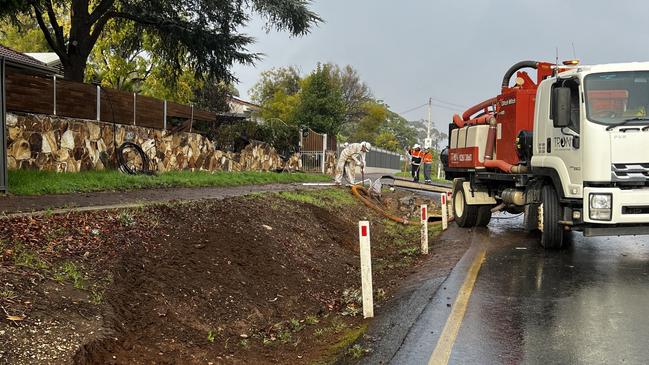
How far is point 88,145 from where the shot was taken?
15.0 metres

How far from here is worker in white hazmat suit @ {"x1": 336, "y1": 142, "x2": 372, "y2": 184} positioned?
60.9ft

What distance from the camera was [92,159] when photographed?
15.2 meters

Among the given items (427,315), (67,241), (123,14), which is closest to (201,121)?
(123,14)

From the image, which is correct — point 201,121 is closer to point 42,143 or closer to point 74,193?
point 42,143

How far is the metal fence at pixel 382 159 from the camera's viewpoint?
45050 millimetres

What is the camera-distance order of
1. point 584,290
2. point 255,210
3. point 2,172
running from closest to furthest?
point 584,290 < point 2,172 < point 255,210

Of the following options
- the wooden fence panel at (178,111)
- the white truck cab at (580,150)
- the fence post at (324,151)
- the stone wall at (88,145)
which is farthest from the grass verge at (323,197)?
the fence post at (324,151)

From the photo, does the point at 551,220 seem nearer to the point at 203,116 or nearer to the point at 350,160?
the point at 350,160

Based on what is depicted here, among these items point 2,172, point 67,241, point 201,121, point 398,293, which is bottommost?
point 398,293

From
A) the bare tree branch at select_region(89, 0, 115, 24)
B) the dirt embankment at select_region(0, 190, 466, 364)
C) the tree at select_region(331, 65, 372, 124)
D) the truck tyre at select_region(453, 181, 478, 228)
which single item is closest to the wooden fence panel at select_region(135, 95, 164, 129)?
the bare tree branch at select_region(89, 0, 115, 24)

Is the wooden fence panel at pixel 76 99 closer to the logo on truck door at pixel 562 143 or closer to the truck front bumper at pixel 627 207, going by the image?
the logo on truck door at pixel 562 143

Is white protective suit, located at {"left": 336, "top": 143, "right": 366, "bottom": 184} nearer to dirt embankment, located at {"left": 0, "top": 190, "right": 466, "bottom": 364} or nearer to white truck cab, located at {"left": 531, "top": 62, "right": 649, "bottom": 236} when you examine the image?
dirt embankment, located at {"left": 0, "top": 190, "right": 466, "bottom": 364}

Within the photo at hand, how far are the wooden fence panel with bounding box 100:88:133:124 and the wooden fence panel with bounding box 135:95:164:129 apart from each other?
0.39 meters

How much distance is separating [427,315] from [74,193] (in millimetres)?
7671
